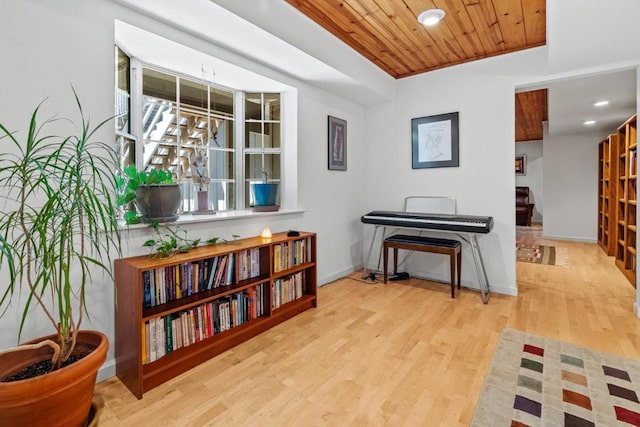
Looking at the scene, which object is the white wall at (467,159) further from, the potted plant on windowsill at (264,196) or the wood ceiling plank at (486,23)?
the potted plant on windowsill at (264,196)

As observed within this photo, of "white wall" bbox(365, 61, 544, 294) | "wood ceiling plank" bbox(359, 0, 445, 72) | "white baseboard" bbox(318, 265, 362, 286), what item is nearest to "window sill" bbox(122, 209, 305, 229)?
"white baseboard" bbox(318, 265, 362, 286)

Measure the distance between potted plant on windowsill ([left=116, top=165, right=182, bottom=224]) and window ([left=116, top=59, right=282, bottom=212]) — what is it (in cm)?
34

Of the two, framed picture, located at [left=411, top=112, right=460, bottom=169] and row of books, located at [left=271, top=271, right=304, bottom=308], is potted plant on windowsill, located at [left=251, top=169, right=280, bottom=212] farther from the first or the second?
framed picture, located at [left=411, top=112, right=460, bottom=169]

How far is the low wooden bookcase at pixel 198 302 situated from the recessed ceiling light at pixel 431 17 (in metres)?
2.01

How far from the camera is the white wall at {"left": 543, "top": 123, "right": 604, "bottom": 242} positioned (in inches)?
240

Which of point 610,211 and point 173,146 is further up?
point 173,146

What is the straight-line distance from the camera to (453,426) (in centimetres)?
146

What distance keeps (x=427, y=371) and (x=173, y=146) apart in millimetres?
2421

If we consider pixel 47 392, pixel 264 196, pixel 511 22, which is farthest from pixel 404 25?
pixel 47 392

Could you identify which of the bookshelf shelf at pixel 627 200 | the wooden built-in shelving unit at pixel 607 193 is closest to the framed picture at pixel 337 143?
the bookshelf shelf at pixel 627 200

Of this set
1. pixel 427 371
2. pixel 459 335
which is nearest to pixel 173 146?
pixel 427 371

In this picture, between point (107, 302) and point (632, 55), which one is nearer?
point (107, 302)

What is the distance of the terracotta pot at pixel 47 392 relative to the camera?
3.63 ft

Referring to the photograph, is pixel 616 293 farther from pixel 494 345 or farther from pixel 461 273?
pixel 494 345
